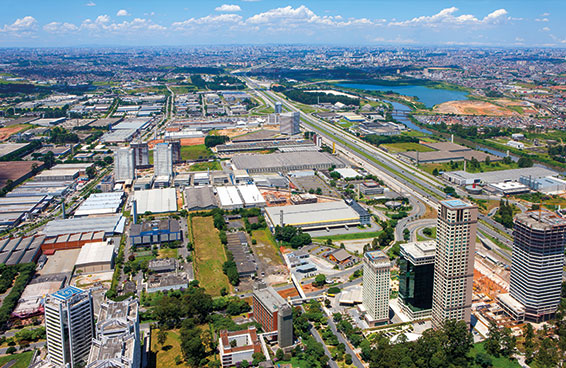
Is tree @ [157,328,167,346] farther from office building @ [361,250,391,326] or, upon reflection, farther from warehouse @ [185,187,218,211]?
warehouse @ [185,187,218,211]

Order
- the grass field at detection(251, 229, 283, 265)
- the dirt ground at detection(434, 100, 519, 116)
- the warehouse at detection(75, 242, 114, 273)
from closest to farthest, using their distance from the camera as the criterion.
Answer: the warehouse at detection(75, 242, 114, 273), the grass field at detection(251, 229, 283, 265), the dirt ground at detection(434, 100, 519, 116)

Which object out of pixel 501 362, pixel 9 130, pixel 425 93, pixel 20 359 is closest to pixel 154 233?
pixel 20 359

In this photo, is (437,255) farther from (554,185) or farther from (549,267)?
(554,185)

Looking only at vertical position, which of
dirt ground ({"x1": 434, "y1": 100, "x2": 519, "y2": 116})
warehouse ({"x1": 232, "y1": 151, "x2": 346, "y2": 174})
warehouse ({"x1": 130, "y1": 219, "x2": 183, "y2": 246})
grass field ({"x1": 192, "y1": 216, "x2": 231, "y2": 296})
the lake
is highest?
the lake

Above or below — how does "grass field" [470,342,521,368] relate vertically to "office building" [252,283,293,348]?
below

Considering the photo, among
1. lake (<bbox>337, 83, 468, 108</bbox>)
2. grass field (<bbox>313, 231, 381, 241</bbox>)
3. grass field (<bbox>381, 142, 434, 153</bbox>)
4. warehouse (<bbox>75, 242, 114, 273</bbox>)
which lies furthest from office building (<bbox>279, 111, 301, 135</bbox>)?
warehouse (<bbox>75, 242, 114, 273</bbox>)

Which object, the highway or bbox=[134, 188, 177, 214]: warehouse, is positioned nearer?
the highway

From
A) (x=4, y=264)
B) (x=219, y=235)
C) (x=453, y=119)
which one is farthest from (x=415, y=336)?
(x=453, y=119)

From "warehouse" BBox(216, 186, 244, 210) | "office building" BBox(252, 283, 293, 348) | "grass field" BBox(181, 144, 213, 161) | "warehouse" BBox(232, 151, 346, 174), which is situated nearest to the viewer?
"office building" BBox(252, 283, 293, 348)
